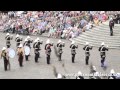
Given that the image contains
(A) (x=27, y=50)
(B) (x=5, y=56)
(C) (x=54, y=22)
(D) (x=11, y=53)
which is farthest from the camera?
(C) (x=54, y=22)

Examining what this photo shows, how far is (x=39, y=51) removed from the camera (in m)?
25.8

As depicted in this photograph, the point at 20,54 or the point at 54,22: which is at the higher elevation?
the point at 54,22

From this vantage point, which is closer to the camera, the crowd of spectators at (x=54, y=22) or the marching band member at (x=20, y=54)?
the marching band member at (x=20, y=54)

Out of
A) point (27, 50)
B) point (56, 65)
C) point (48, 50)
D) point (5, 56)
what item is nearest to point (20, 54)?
point (5, 56)

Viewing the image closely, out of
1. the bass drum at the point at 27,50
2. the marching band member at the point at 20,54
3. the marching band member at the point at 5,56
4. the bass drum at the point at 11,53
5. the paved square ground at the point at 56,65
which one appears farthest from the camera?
the bass drum at the point at 27,50

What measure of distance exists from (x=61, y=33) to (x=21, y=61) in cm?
524

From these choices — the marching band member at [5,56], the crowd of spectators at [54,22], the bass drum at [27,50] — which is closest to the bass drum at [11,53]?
the marching band member at [5,56]

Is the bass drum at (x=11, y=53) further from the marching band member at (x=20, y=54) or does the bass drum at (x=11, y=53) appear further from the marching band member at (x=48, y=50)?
the marching band member at (x=48, y=50)

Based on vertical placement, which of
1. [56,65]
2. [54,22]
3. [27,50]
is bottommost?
[56,65]

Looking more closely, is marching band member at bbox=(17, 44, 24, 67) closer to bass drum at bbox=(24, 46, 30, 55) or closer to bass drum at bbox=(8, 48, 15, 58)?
bass drum at bbox=(8, 48, 15, 58)

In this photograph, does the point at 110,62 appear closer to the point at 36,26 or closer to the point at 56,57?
the point at 56,57

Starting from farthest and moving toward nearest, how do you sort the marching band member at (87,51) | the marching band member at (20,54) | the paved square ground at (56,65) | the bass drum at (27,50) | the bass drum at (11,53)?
the bass drum at (27,50) → the marching band member at (87,51) → the bass drum at (11,53) → the marching band member at (20,54) → the paved square ground at (56,65)

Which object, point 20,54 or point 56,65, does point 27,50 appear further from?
point 56,65
